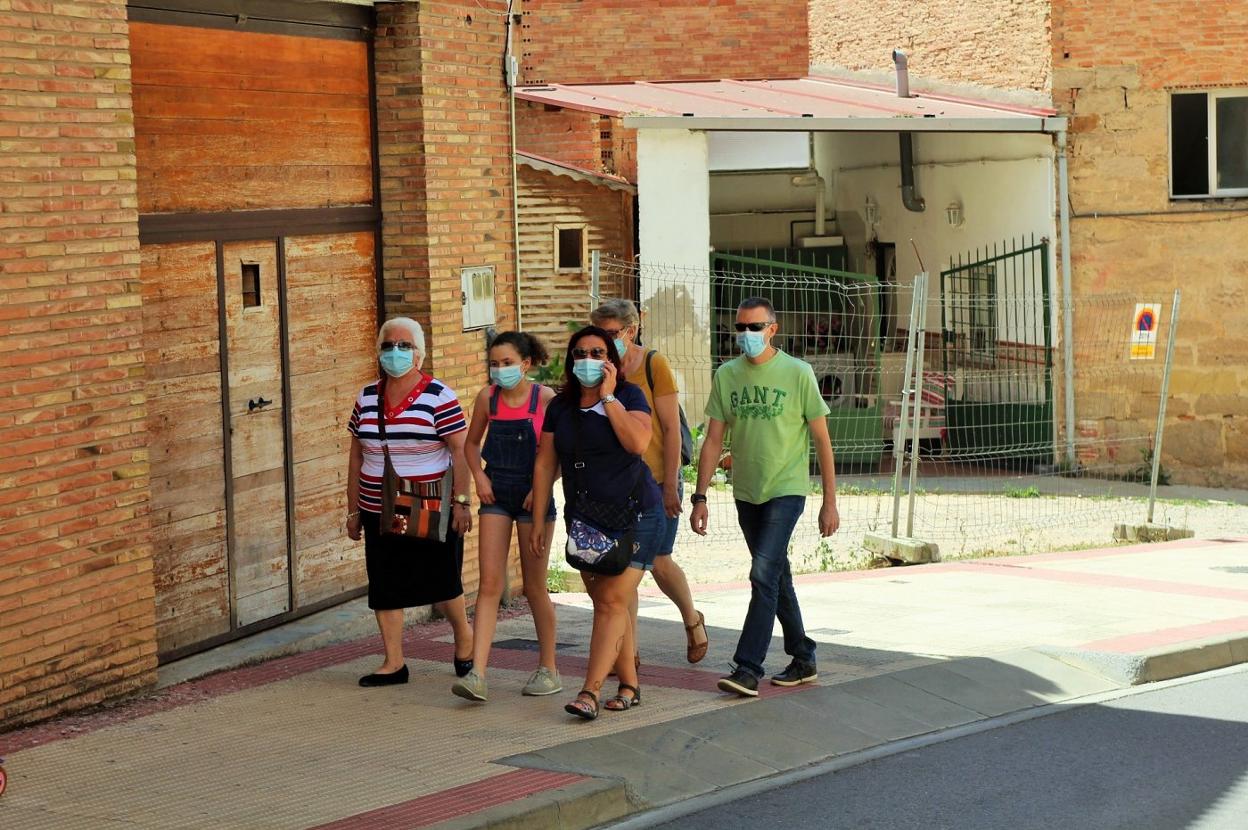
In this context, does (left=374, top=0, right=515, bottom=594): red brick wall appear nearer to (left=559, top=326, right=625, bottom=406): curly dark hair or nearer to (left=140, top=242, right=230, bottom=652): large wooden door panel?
(left=140, top=242, right=230, bottom=652): large wooden door panel

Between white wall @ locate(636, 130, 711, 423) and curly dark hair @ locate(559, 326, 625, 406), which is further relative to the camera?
white wall @ locate(636, 130, 711, 423)

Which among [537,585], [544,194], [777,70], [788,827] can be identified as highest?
[777,70]

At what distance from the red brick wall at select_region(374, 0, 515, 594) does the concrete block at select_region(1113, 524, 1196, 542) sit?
7.53 metres

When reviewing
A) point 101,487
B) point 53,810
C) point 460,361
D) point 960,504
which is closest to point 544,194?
point 960,504

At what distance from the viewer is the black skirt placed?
8695 mm

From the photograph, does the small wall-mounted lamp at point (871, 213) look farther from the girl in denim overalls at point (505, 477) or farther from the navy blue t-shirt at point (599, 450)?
the navy blue t-shirt at point (599, 450)

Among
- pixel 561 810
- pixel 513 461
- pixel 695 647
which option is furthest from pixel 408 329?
pixel 561 810

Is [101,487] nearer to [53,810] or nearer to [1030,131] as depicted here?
[53,810]

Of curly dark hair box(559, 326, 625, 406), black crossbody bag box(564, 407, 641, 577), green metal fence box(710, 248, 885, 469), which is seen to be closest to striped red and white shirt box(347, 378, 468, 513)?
curly dark hair box(559, 326, 625, 406)

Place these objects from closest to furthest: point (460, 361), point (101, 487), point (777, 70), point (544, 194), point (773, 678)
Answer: point (101, 487) < point (773, 678) < point (460, 361) < point (544, 194) < point (777, 70)

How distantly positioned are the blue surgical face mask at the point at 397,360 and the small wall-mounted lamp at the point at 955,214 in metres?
14.8

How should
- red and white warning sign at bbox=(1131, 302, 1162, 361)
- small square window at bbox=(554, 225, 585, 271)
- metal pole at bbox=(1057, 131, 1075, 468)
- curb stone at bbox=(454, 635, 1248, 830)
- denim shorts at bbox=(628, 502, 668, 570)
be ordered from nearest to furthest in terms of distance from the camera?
1. curb stone at bbox=(454, 635, 1248, 830)
2. denim shorts at bbox=(628, 502, 668, 570)
3. red and white warning sign at bbox=(1131, 302, 1162, 361)
4. metal pole at bbox=(1057, 131, 1075, 468)
5. small square window at bbox=(554, 225, 585, 271)

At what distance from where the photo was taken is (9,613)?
758 centimetres

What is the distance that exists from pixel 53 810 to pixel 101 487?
1932mm
